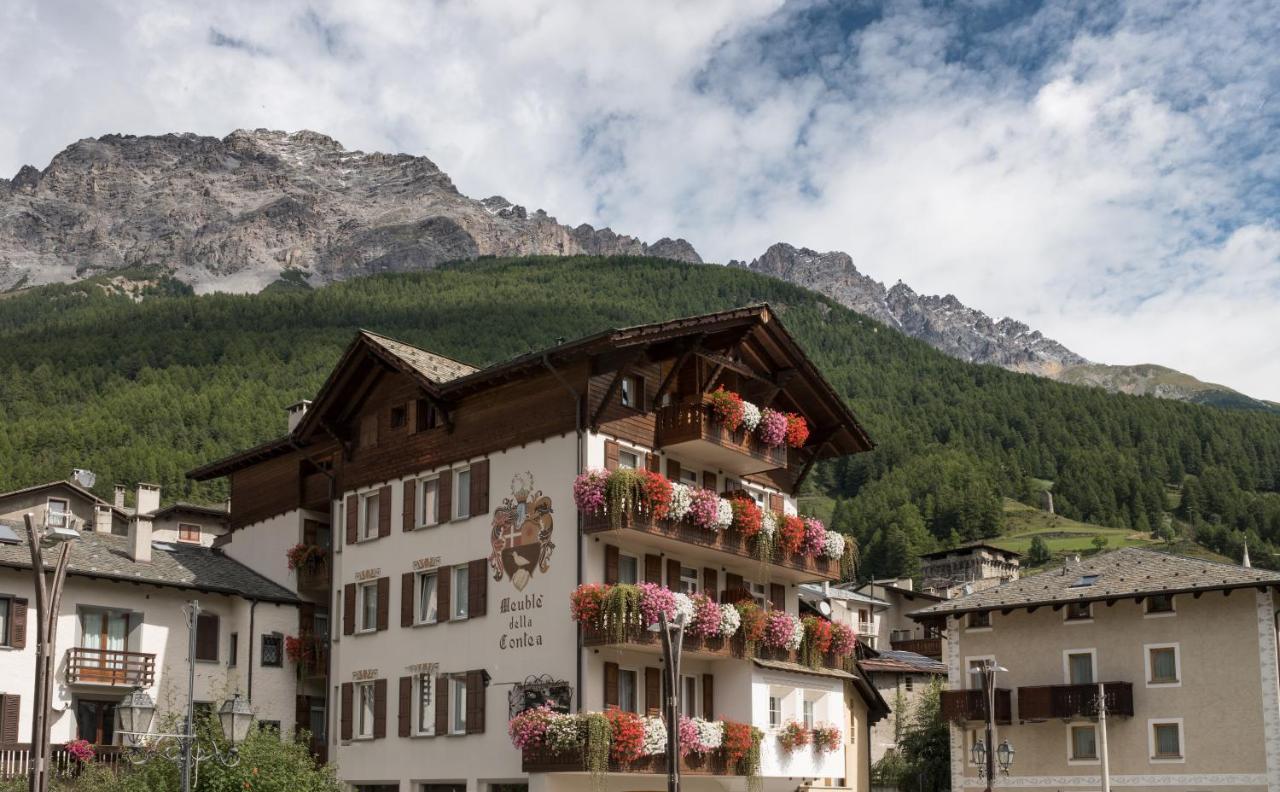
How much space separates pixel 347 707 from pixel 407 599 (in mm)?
4136

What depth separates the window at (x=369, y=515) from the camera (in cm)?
4594

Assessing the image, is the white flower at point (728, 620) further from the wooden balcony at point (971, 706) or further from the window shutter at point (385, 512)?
the wooden balcony at point (971, 706)

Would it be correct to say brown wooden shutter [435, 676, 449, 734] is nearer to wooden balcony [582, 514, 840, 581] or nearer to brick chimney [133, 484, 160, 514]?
wooden balcony [582, 514, 840, 581]

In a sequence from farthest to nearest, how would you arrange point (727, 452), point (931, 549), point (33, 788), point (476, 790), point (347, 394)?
point (931, 549)
point (347, 394)
point (727, 452)
point (476, 790)
point (33, 788)

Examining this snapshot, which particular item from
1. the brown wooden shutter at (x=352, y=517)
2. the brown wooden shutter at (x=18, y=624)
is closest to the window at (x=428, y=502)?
the brown wooden shutter at (x=352, y=517)

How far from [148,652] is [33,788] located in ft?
72.9

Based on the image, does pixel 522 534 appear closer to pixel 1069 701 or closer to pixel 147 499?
pixel 147 499

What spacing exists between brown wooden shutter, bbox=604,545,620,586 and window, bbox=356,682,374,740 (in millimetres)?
9450

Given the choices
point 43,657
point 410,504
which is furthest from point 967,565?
point 43,657

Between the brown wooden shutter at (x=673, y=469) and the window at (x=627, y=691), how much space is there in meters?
5.71

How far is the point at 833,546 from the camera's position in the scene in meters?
45.9

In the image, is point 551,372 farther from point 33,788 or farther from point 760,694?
point 33,788

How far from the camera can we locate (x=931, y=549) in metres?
199

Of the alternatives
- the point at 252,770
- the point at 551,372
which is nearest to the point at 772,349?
the point at 551,372
